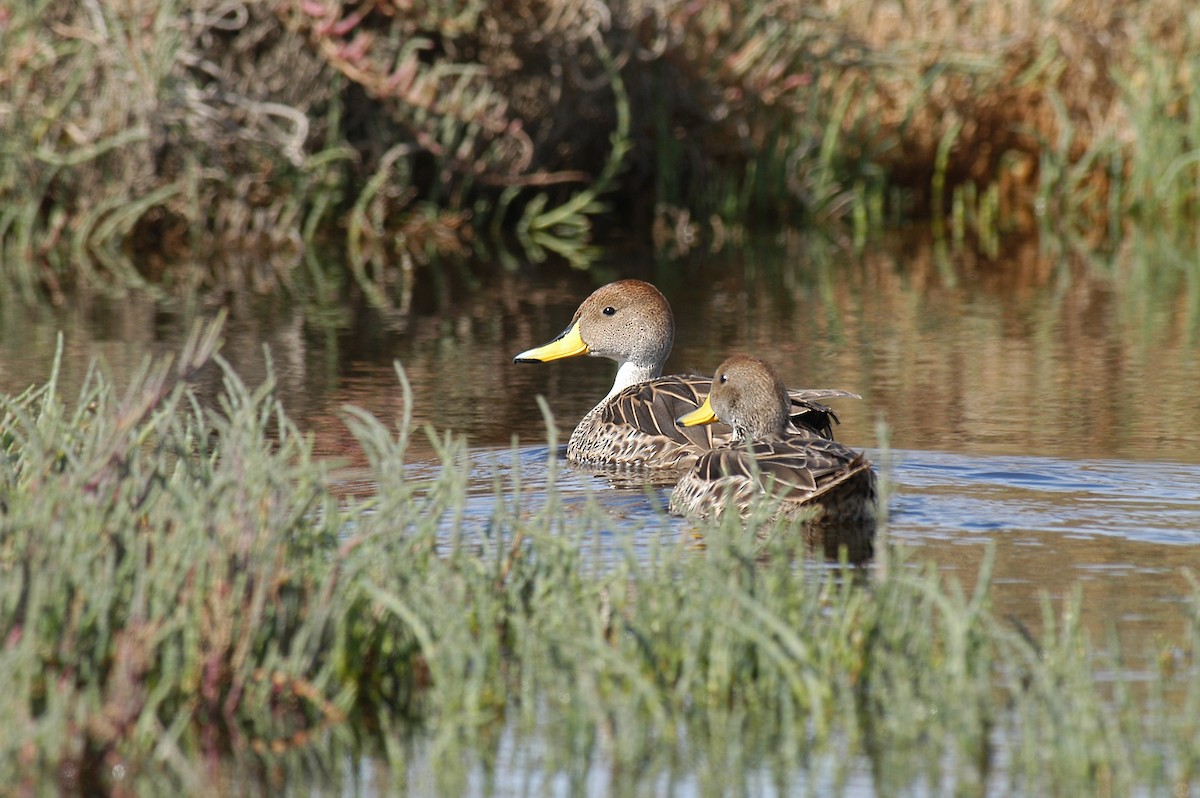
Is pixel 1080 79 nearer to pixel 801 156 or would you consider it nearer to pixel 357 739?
pixel 801 156

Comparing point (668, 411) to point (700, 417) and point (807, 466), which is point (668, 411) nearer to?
point (700, 417)

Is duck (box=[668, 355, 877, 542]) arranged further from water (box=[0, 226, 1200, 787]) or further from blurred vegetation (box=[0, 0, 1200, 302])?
blurred vegetation (box=[0, 0, 1200, 302])

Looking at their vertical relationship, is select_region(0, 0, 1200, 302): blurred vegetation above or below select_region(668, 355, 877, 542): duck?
above

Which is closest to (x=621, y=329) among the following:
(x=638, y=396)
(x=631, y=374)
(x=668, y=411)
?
(x=631, y=374)

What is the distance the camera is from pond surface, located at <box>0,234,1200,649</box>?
231 inches

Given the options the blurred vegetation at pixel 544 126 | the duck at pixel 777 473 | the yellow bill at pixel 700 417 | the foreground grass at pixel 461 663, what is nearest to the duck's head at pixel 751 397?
the duck at pixel 777 473

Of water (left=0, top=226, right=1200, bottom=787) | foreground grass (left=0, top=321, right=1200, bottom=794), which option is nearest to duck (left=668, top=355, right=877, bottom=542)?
water (left=0, top=226, right=1200, bottom=787)

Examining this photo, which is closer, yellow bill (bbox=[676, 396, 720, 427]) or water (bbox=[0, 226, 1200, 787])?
water (bbox=[0, 226, 1200, 787])

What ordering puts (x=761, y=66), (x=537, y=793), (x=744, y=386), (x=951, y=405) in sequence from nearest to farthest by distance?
(x=537, y=793), (x=744, y=386), (x=951, y=405), (x=761, y=66)

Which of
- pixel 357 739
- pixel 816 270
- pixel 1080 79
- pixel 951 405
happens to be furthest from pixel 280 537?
pixel 1080 79

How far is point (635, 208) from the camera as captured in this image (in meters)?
16.6

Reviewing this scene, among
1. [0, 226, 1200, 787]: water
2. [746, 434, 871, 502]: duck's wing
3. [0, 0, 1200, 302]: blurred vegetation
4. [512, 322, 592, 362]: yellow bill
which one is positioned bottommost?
[0, 226, 1200, 787]: water

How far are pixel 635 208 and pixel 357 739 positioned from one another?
1278 centimetres

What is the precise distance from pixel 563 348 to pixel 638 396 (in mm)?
1165
